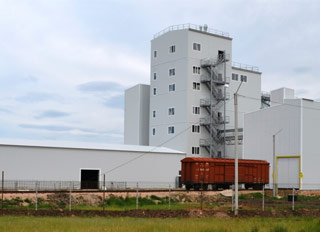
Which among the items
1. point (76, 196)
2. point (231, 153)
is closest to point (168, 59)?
point (231, 153)

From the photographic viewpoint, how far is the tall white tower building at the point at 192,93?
244 feet

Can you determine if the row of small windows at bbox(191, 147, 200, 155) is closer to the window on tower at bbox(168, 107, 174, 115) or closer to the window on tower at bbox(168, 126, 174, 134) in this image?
the window on tower at bbox(168, 126, 174, 134)

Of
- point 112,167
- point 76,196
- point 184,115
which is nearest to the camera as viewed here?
point 76,196

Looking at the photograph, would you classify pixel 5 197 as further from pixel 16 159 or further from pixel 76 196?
pixel 16 159

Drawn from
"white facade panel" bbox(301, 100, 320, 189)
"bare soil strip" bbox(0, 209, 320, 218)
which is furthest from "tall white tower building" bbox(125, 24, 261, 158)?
"bare soil strip" bbox(0, 209, 320, 218)

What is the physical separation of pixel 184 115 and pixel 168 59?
10087mm

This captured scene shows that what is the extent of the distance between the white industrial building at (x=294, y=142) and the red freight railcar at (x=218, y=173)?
348 centimetres

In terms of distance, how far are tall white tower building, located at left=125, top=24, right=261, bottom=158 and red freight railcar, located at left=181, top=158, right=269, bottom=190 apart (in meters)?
17.7

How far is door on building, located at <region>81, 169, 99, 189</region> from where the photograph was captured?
5441cm

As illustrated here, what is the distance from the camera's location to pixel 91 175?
5806cm

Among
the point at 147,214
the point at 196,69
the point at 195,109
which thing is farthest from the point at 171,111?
the point at 147,214

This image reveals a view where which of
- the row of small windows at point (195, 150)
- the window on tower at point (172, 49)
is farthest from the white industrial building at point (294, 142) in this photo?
the window on tower at point (172, 49)

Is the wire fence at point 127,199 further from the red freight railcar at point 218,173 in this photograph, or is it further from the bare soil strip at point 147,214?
the red freight railcar at point 218,173

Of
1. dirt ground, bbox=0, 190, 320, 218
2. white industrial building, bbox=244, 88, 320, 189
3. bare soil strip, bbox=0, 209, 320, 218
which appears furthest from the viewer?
white industrial building, bbox=244, 88, 320, 189
